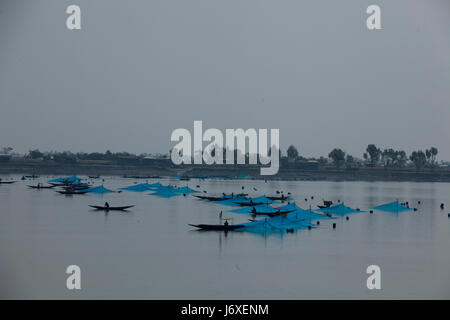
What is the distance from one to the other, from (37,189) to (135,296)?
73594mm

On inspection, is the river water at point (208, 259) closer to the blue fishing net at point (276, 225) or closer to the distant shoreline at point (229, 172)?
the blue fishing net at point (276, 225)

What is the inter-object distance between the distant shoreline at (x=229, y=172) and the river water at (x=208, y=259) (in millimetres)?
102397

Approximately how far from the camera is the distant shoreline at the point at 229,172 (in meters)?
154

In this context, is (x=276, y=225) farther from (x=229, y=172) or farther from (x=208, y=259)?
(x=229, y=172)

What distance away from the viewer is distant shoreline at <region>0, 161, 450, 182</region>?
154m

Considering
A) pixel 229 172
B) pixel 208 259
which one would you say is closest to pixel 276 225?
pixel 208 259

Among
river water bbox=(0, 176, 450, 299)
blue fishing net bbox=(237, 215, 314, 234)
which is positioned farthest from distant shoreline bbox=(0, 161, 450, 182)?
blue fishing net bbox=(237, 215, 314, 234)

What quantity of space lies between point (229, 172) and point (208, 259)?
131544mm

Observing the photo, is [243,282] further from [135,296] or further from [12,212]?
[12,212]

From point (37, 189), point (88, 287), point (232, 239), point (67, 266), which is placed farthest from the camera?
point (37, 189)

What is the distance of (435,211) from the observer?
2657 inches

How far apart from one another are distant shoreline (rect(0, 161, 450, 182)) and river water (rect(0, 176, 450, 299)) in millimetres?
102397

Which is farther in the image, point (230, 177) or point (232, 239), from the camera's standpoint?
point (230, 177)
